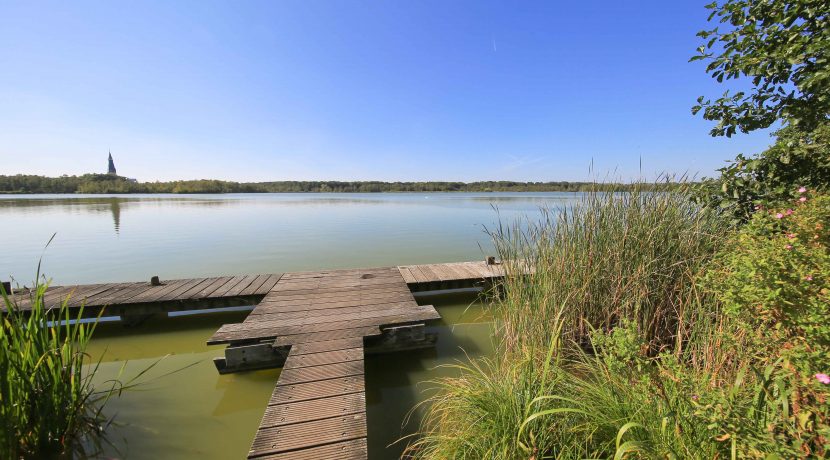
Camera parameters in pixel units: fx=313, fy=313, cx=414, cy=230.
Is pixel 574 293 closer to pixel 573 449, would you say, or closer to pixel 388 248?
pixel 573 449

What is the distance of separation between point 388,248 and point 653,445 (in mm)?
7894

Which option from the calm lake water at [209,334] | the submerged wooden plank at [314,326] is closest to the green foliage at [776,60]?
the calm lake water at [209,334]

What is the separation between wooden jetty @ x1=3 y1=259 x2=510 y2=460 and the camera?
2049 millimetres

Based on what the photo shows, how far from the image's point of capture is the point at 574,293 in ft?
8.89

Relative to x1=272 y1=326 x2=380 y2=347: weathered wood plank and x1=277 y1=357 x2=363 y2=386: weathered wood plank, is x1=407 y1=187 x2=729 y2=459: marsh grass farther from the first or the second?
x1=272 y1=326 x2=380 y2=347: weathered wood plank

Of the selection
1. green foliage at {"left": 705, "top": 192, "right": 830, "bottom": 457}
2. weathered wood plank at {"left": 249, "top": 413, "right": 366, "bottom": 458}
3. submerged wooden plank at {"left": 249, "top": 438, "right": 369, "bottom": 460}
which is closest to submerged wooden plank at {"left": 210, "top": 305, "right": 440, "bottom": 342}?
weathered wood plank at {"left": 249, "top": 413, "right": 366, "bottom": 458}

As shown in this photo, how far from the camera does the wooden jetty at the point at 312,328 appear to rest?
2049mm

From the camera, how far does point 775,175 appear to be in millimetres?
2594

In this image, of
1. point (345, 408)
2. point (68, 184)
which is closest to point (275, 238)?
point (345, 408)

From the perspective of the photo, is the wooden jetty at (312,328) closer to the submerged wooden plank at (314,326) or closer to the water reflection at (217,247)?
the submerged wooden plank at (314,326)

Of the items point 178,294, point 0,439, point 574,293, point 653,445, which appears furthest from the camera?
point 178,294

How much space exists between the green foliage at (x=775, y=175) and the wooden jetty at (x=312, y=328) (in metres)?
3.07

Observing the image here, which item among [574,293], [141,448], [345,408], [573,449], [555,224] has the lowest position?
[141,448]

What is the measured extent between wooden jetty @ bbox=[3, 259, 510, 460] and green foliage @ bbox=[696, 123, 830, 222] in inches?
121
